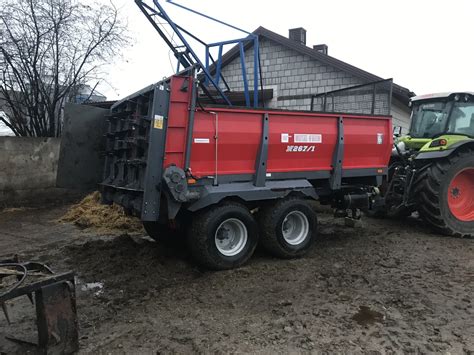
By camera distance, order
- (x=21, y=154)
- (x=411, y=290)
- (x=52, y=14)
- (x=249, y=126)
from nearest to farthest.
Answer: (x=411, y=290) < (x=249, y=126) < (x=21, y=154) < (x=52, y=14)

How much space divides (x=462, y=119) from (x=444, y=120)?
0.30 metres

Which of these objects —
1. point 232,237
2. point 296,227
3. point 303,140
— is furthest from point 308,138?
point 232,237

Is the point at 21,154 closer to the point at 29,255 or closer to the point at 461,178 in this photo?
the point at 29,255

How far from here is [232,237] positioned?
516 cm

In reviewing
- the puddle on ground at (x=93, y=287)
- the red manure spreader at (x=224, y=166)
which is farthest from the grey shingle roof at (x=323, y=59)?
the puddle on ground at (x=93, y=287)

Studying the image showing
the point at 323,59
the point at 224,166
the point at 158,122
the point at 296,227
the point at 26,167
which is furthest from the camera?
the point at 323,59

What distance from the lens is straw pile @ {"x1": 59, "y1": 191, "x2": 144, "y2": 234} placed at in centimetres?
740

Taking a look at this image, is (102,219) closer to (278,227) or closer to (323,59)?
(278,227)

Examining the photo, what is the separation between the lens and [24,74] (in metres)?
10.9

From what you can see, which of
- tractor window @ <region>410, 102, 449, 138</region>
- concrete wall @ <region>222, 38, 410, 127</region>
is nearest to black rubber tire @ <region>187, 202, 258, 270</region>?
tractor window @ <region>410, 102, 449, 138</region>

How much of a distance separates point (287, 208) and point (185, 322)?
2183mm

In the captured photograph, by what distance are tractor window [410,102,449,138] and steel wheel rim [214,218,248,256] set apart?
4567mm

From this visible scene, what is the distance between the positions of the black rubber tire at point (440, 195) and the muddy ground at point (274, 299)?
0.26 metres

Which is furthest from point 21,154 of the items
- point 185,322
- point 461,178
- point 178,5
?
point 461,178
